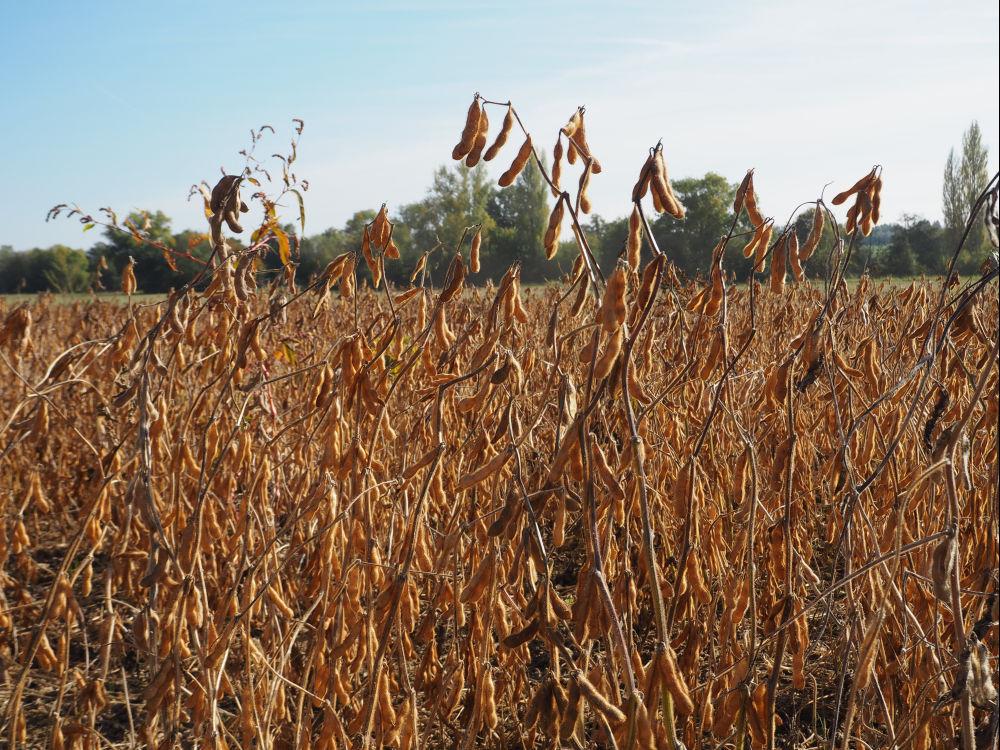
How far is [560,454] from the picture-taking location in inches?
35.3

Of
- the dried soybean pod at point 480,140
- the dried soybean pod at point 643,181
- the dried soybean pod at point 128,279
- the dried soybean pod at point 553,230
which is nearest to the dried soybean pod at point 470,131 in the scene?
the dried soybean pod at point 480,140

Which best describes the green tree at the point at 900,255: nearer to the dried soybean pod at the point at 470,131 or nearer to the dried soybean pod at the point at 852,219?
the dried soybean pod at the point at 852,219

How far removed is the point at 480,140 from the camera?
113 centimetres

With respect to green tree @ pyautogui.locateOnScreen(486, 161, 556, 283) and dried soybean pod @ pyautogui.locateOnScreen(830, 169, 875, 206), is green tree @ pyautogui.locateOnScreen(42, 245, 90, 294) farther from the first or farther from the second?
dried soybean pod @ pyautogui.locateOnScreen(830, 169, 875, 206)

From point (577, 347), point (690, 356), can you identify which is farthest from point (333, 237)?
point (690, 356)

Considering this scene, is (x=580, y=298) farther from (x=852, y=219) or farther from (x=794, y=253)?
(x=852, y=219)

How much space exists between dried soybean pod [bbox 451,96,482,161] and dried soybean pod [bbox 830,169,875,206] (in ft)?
1.88

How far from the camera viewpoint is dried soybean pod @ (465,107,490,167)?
3.64 feet

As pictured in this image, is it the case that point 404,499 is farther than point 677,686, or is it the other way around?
point 404,499

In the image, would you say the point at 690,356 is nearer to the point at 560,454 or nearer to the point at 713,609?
the point at 713,609

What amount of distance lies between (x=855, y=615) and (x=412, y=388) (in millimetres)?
1218

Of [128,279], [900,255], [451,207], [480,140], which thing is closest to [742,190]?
[480,140]

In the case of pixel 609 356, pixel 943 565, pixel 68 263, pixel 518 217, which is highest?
pixel 518 217

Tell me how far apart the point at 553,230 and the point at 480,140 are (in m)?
0.19
